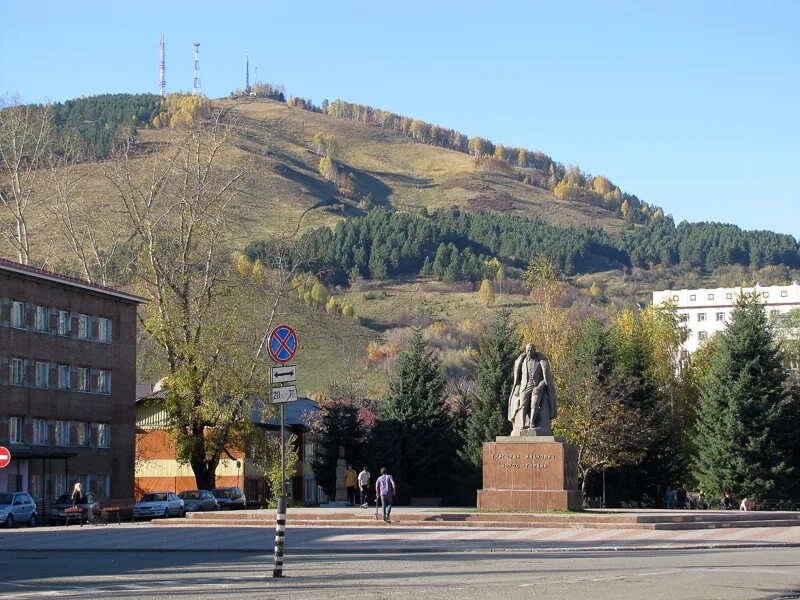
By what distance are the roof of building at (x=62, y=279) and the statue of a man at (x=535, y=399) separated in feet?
86.6

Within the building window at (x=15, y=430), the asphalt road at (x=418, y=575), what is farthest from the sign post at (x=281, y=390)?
the building window at (x=15, y=430)

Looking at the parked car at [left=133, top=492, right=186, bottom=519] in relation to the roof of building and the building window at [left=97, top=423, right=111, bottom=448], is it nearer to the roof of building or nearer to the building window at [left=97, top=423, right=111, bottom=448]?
the building window at [left=97, top=423, right=111, bottom=448]

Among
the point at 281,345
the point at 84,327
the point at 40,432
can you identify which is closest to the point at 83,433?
the point at 40,432

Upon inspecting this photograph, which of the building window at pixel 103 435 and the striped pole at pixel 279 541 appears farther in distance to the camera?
the building window at pixel 103 435

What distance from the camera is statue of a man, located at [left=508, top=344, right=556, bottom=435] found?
3784 cm

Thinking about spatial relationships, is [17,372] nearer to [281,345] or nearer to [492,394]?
[492,394]

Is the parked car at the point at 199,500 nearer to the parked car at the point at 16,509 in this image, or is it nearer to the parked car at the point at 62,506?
the parked car at the point at 62,506

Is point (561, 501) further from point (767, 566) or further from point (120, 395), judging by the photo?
point (120, 395)

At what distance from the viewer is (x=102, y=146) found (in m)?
190

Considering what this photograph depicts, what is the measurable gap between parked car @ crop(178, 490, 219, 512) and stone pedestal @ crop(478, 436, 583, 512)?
69.7ft

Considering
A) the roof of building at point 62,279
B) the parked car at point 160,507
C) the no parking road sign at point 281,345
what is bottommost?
the parked car at point 160,507

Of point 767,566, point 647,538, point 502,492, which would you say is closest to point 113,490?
point 502,492

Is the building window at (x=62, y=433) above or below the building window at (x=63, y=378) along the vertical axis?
below

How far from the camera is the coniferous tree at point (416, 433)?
222 ft
